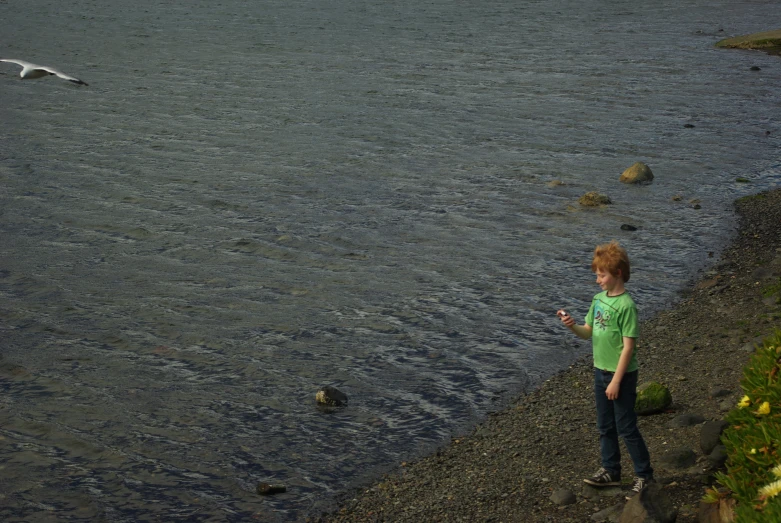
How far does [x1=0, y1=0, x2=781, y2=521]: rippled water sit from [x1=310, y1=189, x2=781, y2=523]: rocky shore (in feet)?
1.45

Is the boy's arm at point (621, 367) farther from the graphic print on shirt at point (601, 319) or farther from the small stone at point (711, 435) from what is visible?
the small stone at point (711, 435)

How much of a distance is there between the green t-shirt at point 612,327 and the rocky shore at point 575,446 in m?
1.06

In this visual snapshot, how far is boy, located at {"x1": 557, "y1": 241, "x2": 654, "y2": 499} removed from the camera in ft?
22.8

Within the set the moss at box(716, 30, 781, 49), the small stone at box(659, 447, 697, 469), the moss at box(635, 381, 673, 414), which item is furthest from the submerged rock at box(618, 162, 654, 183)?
the moss at box(716, 30, 781, 49)

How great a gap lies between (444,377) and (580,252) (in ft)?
15.4

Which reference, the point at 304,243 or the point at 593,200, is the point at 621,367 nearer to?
the point at 304,243

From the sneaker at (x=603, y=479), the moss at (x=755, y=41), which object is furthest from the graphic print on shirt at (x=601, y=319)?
the moss at (x=755, y=41)

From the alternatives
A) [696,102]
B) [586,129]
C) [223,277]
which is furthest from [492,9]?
[223,277]

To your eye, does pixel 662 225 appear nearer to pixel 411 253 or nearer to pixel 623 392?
pixel 411 253

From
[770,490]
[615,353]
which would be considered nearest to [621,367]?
[615,353]

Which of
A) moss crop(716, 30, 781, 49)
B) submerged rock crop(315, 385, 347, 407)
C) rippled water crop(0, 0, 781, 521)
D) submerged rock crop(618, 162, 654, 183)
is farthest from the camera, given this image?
moss crop(716, 30, 781, 49)

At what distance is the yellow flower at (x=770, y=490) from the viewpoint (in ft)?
17.8

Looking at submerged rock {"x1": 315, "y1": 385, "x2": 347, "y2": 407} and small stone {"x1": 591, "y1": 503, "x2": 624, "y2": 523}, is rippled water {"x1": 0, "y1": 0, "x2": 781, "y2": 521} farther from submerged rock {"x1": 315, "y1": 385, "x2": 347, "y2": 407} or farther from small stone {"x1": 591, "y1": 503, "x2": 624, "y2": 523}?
small stone {"x1": 591, "y1": 503, "x2": 624, "y2": 523}

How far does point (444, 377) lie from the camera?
10.4 meters
